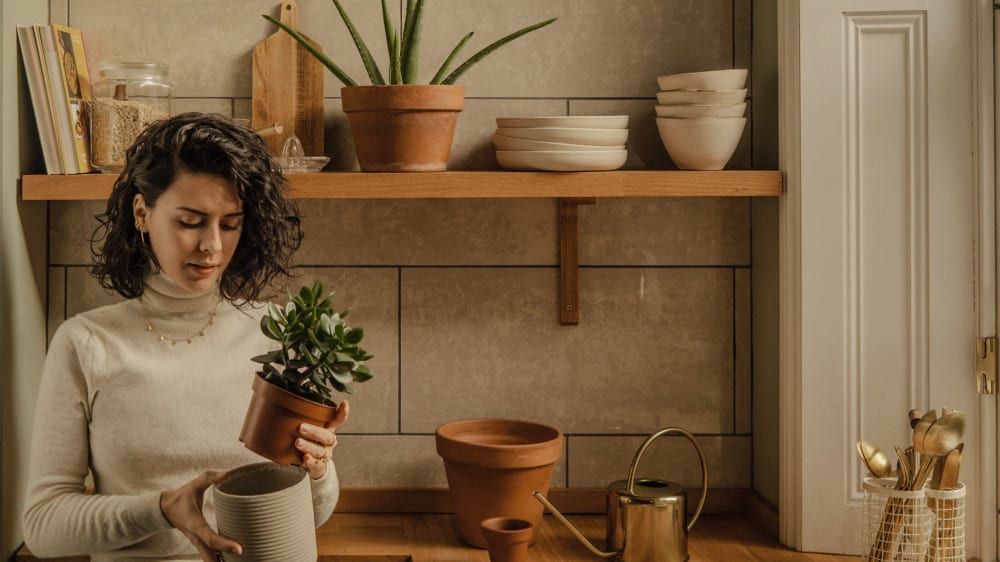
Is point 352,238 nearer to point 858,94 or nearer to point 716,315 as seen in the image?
point 716,315

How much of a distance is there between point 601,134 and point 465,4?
0.45 metres

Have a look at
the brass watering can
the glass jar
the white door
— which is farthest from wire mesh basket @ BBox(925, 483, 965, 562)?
the glass jar

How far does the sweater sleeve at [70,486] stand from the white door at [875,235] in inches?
44.7

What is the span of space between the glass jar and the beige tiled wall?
0.10m

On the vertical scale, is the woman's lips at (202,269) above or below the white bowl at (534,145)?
below

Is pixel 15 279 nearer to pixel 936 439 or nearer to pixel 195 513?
pixel 195 513

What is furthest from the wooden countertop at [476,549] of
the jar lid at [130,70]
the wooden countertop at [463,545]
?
the jar lid at [130,70]

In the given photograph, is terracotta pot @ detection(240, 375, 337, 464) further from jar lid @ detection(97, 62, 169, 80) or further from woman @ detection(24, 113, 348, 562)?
jar lid @ detection(97, 62, 169, 80)

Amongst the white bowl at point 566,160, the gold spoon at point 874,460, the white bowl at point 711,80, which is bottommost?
the gold spoon at point 874,460

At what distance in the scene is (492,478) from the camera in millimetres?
1772

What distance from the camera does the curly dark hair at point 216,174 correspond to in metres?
1.41

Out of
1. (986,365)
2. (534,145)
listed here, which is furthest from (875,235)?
(534,145)

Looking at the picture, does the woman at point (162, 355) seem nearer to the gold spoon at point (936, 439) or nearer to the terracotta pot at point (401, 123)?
the terracotta pot at point (401, 123)

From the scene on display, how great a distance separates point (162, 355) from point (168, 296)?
93 millimetres
